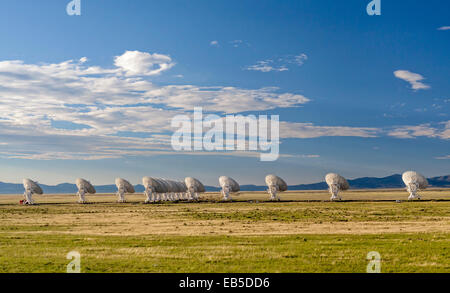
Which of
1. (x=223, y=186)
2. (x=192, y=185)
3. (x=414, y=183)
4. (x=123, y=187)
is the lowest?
(x=123, y=187)

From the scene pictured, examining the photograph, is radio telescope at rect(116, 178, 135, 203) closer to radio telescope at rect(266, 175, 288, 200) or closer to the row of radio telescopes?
the row of radio telescopes

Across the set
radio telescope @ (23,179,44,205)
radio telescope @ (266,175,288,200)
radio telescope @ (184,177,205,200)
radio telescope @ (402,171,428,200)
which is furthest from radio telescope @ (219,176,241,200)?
radio telescope @ (23,179,44,205)

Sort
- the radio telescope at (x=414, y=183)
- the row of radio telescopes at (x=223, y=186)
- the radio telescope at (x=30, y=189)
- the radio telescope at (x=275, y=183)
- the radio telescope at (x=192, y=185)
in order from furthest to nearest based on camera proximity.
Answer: the radio telescope at (x=192, y=185), the radio telescope at (x=275, y=183), the radio telescope at (x=30, y=189), the radio telescope at (x=414, y=183), the row of radio telescopes at (x=223, y=186)

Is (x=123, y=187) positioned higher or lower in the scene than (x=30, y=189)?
higher

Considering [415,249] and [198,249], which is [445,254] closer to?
[415,249]

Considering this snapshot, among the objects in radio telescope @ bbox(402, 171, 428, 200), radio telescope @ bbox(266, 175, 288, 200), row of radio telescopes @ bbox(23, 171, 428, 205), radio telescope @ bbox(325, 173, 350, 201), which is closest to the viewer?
radio telescope @ bbox(325, 173, 350, 201)

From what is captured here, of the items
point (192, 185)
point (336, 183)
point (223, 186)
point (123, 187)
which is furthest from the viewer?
point (192, 185)

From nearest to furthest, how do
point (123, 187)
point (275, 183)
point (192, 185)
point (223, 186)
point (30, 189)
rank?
point (30, 189) → point (275, 183) → point (123, 187) → point (223, 186) → point (192, 185)

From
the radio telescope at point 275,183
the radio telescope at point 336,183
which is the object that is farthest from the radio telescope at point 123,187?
the radio telescope at point 336,183

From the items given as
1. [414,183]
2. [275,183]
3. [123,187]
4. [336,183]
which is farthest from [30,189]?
[414,183]

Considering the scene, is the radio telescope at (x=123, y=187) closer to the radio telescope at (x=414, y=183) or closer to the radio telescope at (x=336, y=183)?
the radio telescope at (x=336, y=183)

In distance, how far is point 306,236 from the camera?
3431 cm

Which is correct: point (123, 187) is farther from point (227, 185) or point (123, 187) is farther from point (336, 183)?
point (336, 183)

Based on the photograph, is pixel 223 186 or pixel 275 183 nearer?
pixel 275 183
